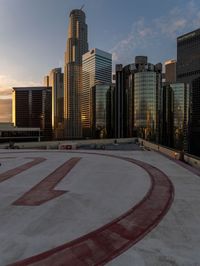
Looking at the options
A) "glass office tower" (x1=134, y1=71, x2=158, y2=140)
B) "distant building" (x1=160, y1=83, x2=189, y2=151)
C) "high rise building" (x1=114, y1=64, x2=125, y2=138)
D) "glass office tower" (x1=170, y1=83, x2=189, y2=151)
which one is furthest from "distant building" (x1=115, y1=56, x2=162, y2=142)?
"glass office tower" (x1=170, y1=83, x2=189, y2=151)

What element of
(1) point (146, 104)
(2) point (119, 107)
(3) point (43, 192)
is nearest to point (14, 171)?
(3) point (43, 192)

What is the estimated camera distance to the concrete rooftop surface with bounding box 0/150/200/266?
7172 mm

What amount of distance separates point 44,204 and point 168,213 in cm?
529

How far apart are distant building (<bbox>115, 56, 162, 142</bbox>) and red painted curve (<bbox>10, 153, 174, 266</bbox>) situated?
120586 millimetres

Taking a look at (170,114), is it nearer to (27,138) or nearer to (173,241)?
(27,138)

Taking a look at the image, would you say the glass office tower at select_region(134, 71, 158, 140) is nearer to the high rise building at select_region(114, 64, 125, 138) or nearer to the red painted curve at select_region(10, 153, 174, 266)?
the high rise building at select_region(114, 64, 125, 138)

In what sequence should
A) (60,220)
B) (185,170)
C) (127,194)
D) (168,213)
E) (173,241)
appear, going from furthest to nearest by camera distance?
(185,170)
(127,194)
(168,213)
(60,220)
(173,241)

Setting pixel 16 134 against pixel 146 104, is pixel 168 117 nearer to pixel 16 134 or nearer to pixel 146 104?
pixel 146 104

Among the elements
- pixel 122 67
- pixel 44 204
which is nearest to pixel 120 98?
pixel 122 67

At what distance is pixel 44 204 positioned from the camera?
38.5 feet

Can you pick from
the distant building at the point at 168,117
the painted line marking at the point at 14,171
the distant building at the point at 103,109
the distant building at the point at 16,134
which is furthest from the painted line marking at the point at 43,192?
the distant building at the point at 168,117

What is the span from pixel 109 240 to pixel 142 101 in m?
126

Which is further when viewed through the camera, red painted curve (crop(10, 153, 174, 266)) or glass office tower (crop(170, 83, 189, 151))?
glass office tower (crop(170, 83, 189, 151))

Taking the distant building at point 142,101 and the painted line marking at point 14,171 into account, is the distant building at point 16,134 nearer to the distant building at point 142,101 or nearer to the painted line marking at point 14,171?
the distant building at point 142,101
